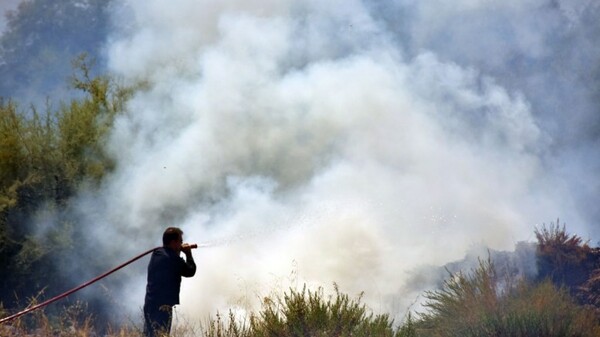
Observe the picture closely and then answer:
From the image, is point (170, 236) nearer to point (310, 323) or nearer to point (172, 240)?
point (172, 240)

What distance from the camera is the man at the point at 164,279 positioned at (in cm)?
833

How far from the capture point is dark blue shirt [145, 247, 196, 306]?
834cm

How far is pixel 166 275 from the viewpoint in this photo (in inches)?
329

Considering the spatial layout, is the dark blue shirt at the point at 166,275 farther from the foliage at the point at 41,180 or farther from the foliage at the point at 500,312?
the foliage at the point at 41,180

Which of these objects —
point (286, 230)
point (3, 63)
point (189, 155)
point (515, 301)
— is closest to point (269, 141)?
point (189, 155)

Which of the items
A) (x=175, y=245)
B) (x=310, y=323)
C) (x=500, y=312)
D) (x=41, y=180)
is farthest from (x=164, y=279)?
(x=41, y=180)

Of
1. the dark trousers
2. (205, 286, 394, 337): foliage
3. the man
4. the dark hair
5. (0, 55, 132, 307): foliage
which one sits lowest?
(205, 286, 394, 337): foliage

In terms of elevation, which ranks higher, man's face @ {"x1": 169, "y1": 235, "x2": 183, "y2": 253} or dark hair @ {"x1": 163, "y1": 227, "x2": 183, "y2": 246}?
dark hair @ {"x1": 163, "y1": 227, "x2": 183, "y2": 246}

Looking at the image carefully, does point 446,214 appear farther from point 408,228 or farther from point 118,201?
point 118,201

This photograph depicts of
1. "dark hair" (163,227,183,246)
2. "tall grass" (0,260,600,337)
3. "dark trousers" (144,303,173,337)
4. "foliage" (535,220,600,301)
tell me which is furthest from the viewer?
"foliage" (535,220,600,301)

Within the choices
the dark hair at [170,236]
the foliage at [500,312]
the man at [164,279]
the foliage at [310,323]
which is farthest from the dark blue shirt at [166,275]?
the foliage at [500,312]

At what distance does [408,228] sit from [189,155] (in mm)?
4797

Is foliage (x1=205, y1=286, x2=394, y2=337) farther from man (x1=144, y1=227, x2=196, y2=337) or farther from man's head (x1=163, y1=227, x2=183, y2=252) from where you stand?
man's head (x1=163, y1=227, x2=183, y2=252)

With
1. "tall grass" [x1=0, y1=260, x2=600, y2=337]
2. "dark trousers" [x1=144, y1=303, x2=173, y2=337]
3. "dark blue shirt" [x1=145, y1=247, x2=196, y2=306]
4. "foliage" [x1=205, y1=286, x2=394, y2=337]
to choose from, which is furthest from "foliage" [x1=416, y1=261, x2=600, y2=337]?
"dark trousers" [x1=144, y1=303, x2=173, y2=337]
